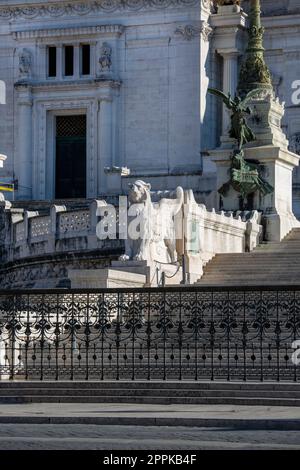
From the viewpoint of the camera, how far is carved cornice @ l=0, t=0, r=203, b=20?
58.2 m

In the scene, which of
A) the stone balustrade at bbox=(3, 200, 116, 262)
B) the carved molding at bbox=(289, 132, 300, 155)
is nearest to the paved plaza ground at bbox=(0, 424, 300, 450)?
the stone balustrade at bbox=(3, 200, 116, 262)

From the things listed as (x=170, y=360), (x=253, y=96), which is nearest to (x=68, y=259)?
(x=253, y=96)

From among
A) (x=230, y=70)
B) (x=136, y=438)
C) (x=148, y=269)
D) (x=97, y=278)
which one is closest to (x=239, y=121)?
(x=148, y=269)

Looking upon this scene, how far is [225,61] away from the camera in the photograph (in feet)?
194

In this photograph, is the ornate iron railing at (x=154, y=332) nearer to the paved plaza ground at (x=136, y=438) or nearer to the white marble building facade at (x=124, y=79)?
the paved plaza ground at (x=136, y=438)

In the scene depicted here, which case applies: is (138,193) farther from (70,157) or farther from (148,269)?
(70,157)

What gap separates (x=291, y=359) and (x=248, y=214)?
56.6ft

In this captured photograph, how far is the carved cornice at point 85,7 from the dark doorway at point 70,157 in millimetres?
3957

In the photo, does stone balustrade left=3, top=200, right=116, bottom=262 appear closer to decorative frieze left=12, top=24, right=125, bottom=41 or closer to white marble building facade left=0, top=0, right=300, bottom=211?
white marble building facade left=0, top=0, right=300, bottom=211

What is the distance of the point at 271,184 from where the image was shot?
41.9 metres

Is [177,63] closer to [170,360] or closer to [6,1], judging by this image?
[6,1]

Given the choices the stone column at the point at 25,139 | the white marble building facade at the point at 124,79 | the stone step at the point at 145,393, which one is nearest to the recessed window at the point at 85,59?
the white marble building facade at the point at 124,79

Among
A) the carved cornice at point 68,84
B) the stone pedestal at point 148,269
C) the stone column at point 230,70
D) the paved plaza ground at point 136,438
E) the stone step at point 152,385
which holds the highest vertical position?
the stone column at point 230,70

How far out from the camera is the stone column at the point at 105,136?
192ft
